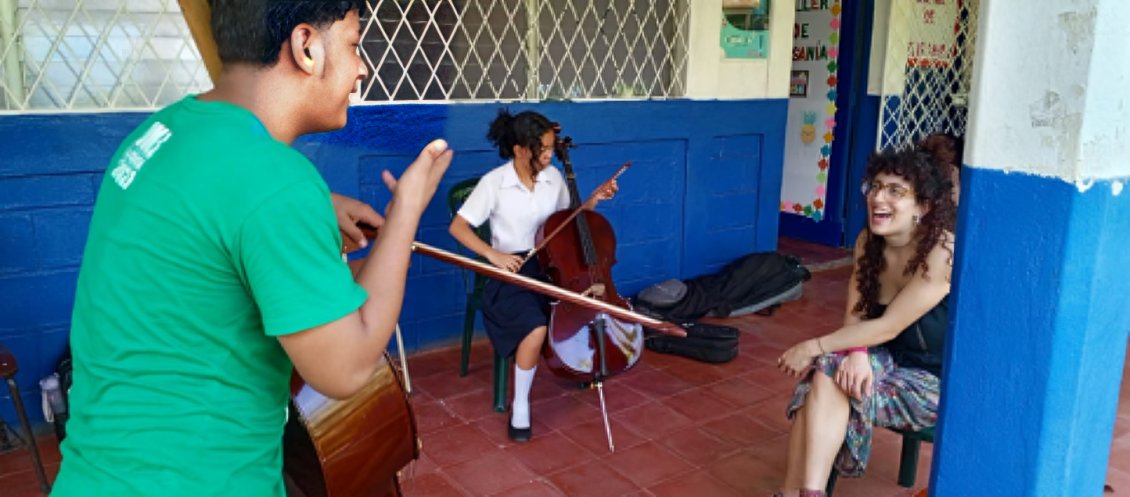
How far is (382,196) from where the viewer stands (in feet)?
13.3

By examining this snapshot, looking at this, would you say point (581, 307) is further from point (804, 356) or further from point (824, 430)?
point (824, 430)

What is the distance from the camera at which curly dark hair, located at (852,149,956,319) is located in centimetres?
258

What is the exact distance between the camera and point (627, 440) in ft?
11.1

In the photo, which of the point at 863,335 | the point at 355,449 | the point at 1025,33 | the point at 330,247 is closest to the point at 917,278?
the point at 863,335

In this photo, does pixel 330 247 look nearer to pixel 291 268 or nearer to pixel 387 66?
pixel 291 268

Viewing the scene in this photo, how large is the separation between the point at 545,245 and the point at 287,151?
7.68 feet

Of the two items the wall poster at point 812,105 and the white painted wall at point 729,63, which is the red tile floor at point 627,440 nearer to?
the white painted wall at point 729,63

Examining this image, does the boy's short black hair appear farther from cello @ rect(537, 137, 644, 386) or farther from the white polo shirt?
the white polo shirt

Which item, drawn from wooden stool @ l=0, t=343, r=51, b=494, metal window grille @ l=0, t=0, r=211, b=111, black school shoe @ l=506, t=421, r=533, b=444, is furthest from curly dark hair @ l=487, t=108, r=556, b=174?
wooden stool @ l=0, t=343, r=51, b=494

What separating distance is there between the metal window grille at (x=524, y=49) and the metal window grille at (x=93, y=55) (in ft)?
2.53

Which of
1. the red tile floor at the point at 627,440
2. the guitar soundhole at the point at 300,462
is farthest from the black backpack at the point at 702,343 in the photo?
the guitar soundhole at the point at 300,462

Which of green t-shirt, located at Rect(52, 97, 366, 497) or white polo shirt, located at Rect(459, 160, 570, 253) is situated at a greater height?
green t-shirt, located at Rect(52, 97, 366, 497)

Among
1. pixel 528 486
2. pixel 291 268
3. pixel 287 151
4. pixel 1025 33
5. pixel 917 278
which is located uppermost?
pixel 1025 33

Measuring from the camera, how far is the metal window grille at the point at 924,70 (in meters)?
6.27
